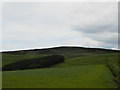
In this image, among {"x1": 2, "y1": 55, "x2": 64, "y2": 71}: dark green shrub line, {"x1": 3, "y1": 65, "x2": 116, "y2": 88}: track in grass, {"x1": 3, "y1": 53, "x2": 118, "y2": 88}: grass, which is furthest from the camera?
{"x1": 2, "y1": 55, "x2": 64, "y2": 71}: dark green shrub line

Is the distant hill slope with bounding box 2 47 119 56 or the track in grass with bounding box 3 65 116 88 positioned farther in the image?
the distant hill slope with bounding box 2 47 119 56

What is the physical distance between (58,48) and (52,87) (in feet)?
201

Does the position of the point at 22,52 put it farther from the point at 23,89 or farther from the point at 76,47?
the point at 23,89

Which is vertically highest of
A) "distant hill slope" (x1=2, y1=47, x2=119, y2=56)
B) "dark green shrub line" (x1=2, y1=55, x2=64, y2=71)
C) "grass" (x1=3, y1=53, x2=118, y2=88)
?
"distant hill slope" (x1=2, y1=47, x2=119, y2=56)

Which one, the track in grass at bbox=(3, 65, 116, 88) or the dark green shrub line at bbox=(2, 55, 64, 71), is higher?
the track in grass at bbox=(3, 65, 116, 88)

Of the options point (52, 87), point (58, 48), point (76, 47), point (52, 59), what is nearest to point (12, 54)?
point (58, 48)

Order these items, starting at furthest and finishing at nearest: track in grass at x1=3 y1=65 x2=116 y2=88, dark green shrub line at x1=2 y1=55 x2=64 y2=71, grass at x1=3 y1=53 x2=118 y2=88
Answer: dark green shrub line at x1=2 y1=55 x2=64 y2=71 → grass at x1=3 y1=53 x2=118 y2=88 → track in grass at x1=3 y1=65 x2=116 y2=88

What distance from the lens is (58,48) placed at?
81.8 meters

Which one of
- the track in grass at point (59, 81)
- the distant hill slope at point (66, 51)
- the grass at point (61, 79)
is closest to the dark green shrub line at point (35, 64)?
the distant hill slope at point (66, 51)

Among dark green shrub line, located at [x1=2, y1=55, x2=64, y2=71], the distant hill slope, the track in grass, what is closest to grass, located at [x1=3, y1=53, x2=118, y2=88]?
the track in grass

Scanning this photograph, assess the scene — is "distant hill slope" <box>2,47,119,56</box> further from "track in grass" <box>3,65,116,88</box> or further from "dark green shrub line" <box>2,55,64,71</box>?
"track in grass" <box>3,65,116,88</box>

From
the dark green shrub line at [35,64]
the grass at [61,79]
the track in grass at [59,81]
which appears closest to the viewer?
the track in grass at [59,81]

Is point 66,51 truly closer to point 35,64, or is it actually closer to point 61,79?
point 35,64

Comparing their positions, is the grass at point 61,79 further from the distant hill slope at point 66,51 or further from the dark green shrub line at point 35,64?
the distant hill slope at point 66,51
